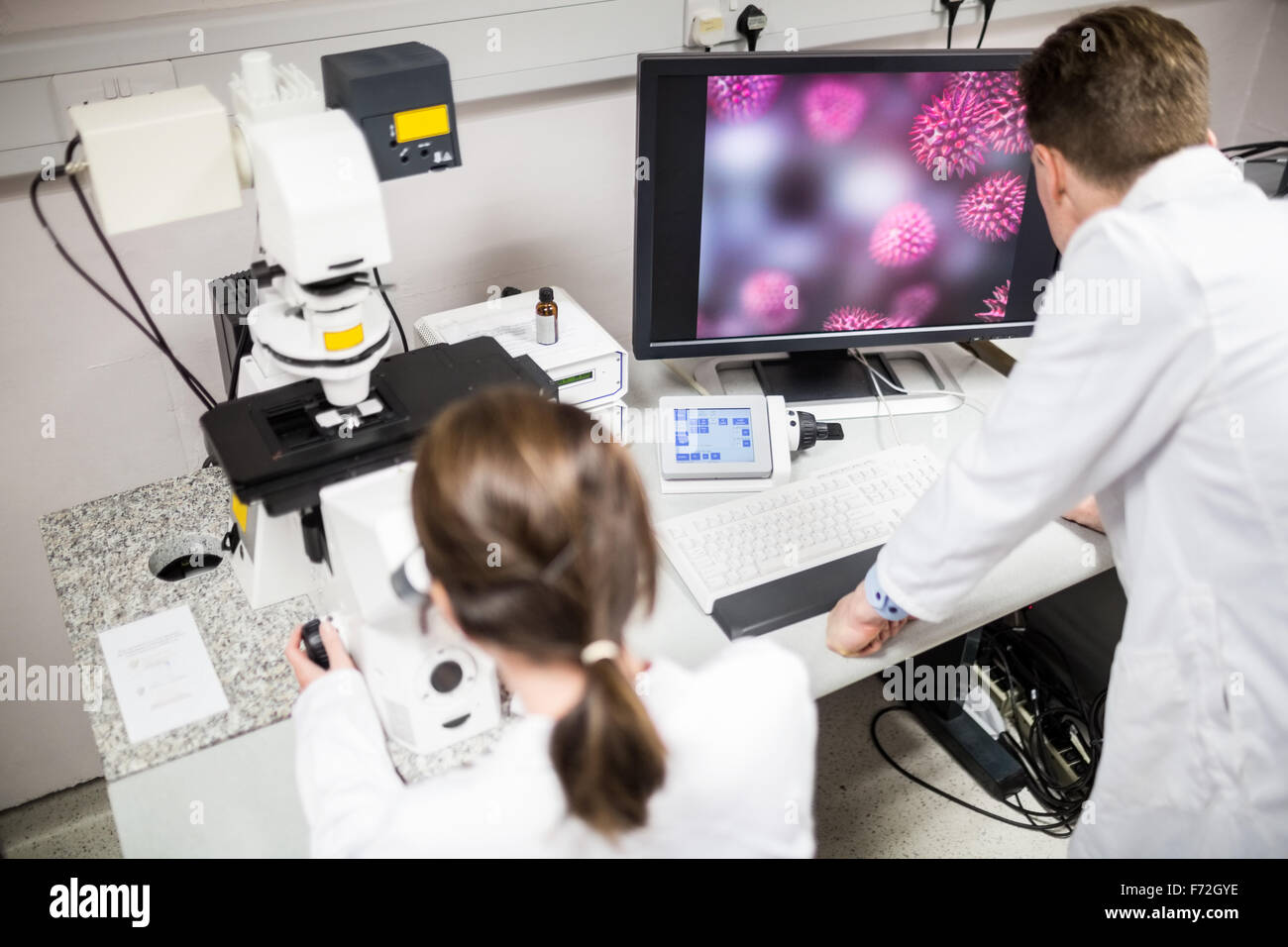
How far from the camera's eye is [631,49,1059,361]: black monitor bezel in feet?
4.38

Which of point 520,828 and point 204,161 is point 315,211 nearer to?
point 204,161

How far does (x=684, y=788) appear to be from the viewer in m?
0.79

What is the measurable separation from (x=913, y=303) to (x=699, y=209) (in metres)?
0.40

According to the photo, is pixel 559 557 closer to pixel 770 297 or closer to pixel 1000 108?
pixel 770 297

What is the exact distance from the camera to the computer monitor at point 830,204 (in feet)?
4.54

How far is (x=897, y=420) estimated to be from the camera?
5.39ft

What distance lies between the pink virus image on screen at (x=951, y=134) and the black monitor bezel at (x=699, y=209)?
0.15ft

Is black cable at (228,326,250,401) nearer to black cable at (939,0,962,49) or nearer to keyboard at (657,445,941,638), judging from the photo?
keyboard at (657,445,941,638)

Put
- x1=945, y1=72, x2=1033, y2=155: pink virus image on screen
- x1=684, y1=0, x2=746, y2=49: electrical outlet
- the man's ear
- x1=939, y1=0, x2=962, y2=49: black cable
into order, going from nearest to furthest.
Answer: the man's ear
x1=945, y1=72, x2=1033, y2=155: pink virus image on screen
x1=684, y1=0, x2=746, y2=49: electrical outlet
x1=939, y1=0, x2=962, y2=49: black cable

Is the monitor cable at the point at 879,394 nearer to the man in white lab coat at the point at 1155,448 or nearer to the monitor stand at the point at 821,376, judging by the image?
the monitor stand at the point at 821,376

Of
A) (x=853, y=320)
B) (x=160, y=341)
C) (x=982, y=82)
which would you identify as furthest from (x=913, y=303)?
(x=160, y=341)

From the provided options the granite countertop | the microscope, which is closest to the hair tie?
the microscope

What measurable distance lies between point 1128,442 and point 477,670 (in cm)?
73

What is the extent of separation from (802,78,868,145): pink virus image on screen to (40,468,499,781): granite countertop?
0.93 m
